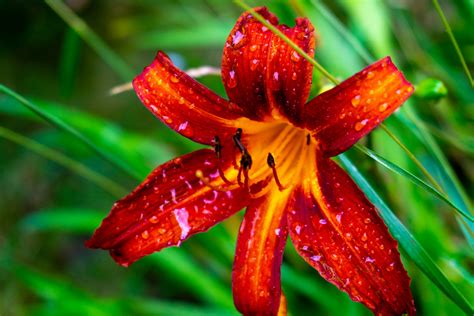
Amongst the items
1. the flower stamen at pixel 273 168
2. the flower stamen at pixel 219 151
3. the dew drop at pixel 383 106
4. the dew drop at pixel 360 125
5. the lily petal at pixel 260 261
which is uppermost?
the flower stamen at pixel 219 151

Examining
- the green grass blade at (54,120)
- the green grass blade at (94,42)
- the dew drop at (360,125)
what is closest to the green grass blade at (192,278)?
the green grass blade at (94,42)

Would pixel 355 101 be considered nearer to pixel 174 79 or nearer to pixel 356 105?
pixel 356 105

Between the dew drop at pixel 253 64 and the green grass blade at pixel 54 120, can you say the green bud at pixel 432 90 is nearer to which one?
the dew drop at pixel 253 64

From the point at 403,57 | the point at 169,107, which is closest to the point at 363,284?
the point at 169,107

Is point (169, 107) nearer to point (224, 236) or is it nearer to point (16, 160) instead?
point (224, 236)

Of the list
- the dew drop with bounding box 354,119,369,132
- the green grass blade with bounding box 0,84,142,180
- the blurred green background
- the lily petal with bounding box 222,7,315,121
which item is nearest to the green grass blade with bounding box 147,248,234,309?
the blurred green background

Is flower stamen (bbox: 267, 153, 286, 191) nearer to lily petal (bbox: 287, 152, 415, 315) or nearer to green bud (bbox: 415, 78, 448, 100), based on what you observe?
Answer: lily petal (bbox: 287, 152, 415, 315)

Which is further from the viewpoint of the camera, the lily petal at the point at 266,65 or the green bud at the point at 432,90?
the green bud at the point at 432,90
